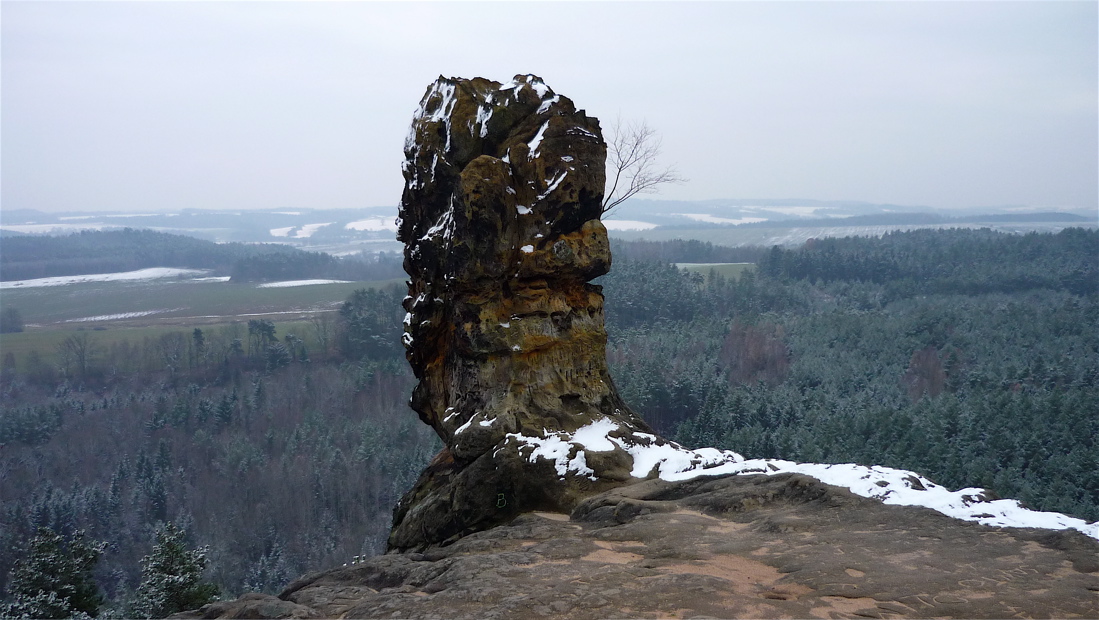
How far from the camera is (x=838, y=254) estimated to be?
299ft

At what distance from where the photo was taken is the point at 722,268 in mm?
103062

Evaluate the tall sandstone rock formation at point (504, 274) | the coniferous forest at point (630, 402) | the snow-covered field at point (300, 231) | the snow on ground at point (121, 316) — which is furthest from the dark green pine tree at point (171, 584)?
the snow-covered field at point (300, 231)

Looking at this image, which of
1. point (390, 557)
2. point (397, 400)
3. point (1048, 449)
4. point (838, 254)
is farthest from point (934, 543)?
point (838, 254)

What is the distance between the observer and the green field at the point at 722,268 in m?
95.6

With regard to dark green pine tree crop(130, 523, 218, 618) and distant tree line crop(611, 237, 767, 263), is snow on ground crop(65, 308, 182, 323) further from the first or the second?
dark green pine tree crop(130, 523, 218, 618)

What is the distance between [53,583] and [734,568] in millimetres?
18067

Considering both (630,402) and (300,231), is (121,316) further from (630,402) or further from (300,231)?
(300,231)

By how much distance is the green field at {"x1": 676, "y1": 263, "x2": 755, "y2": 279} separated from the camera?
314ft

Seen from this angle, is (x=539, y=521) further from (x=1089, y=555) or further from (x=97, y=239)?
(x=97, y=239)

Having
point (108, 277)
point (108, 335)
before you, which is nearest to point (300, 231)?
point (108, 277)

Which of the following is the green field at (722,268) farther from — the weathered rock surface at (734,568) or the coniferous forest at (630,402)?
the weathered rock surface at (734,568)

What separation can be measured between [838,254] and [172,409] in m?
71.1

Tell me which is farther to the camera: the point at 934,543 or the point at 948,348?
the point at 948,348

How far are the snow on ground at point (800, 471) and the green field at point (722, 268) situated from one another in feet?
260
